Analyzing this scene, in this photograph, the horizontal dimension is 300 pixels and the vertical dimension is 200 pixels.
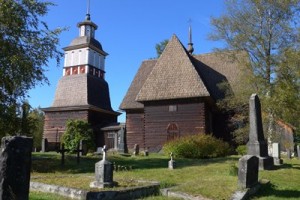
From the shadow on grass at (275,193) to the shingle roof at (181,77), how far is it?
14515 mm

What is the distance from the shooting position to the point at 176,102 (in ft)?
96.0

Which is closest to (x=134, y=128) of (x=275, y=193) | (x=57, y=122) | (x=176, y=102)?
(x=176, y=102)

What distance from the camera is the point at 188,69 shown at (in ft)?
97.3

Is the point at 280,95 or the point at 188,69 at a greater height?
the point at 188,69

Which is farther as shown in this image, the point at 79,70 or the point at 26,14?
the point at 79,70

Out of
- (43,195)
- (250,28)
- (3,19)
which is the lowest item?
(43,195)

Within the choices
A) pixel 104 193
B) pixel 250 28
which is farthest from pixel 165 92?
pixel 104 193

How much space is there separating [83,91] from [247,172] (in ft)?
104

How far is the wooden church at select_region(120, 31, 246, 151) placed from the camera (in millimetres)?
28578

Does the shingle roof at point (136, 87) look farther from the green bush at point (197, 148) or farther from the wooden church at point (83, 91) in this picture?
the green bush at point (197, 148)

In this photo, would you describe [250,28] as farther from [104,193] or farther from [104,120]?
[104,120]

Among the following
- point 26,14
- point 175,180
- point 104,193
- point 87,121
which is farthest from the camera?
point 87,121

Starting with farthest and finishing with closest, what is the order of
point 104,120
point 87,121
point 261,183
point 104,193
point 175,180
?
1. point 104,120
2. point 87,121
3. point 175,180
4. point 261,183
5. point 104,193

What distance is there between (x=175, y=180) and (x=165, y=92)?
1648 cm
